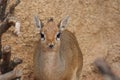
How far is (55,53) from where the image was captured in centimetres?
443

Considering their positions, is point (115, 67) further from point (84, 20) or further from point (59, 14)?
point (59, 14)

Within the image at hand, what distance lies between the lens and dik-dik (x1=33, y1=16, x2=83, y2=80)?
4230 millimetres

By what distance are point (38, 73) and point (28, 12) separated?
1118 millimetres

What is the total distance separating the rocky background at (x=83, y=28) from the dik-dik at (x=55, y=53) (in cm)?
63

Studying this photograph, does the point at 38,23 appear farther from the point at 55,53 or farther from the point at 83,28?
the point at 83,28

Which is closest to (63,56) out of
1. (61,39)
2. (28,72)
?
(61,39)

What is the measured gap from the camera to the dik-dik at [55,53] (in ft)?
13.9

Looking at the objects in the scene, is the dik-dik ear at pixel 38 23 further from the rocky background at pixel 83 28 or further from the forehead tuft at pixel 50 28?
the rocky background at pixel 83 28

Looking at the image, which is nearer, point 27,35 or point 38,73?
point 38,73

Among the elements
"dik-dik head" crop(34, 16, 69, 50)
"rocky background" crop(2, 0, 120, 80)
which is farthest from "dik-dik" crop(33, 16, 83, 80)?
"rocky background" crop(2, 0, 120, 80)

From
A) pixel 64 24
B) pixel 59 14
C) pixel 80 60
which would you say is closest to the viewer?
pixel 64 24

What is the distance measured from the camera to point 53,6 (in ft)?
17.9

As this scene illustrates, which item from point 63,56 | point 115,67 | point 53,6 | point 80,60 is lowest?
point 115,67

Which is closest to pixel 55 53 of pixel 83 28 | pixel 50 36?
pixel 50 36
